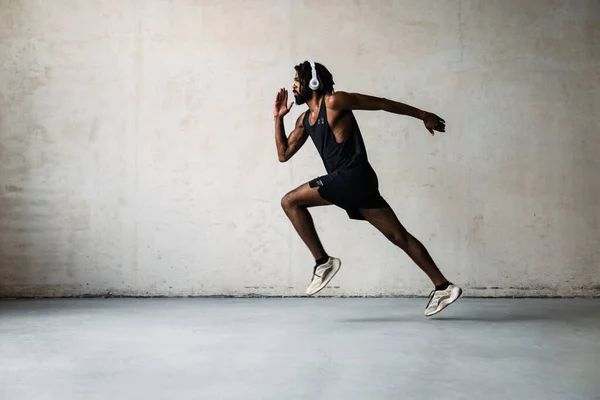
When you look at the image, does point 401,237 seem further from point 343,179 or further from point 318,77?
point 318,77

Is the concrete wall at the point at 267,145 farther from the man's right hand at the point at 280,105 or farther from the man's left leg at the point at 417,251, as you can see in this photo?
the man's left leg at the point at 417,251

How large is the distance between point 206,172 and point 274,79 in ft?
2.82

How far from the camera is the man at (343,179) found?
13.9 feet

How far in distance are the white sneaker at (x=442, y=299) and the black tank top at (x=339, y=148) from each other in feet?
2.77

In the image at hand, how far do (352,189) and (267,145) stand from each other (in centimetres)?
147

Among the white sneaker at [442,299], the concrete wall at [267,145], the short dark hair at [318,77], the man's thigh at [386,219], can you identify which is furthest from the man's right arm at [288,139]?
the white sneaker at [442,299]

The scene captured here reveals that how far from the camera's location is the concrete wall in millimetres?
5516

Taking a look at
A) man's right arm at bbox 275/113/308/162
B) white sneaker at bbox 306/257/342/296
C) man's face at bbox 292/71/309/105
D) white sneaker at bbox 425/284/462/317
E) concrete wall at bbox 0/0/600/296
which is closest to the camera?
white sneaker at bbox 425/284/462/317

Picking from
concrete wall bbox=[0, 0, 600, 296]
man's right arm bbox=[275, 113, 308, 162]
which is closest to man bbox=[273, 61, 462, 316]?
man's right arm bbox=[275, 113, 308, 162]

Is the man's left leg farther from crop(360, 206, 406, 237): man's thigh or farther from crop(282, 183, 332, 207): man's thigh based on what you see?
crop(282, 183, 332, 207): man's thigh

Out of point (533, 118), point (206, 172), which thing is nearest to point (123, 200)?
point (206, 172)

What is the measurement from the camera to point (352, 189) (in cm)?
423

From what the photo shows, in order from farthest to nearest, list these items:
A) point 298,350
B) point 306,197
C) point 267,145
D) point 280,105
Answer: point 267,145, point 280,105, point 306,197, point 298,350

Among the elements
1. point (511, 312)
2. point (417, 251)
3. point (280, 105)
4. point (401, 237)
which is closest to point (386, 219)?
point (401, 237)
